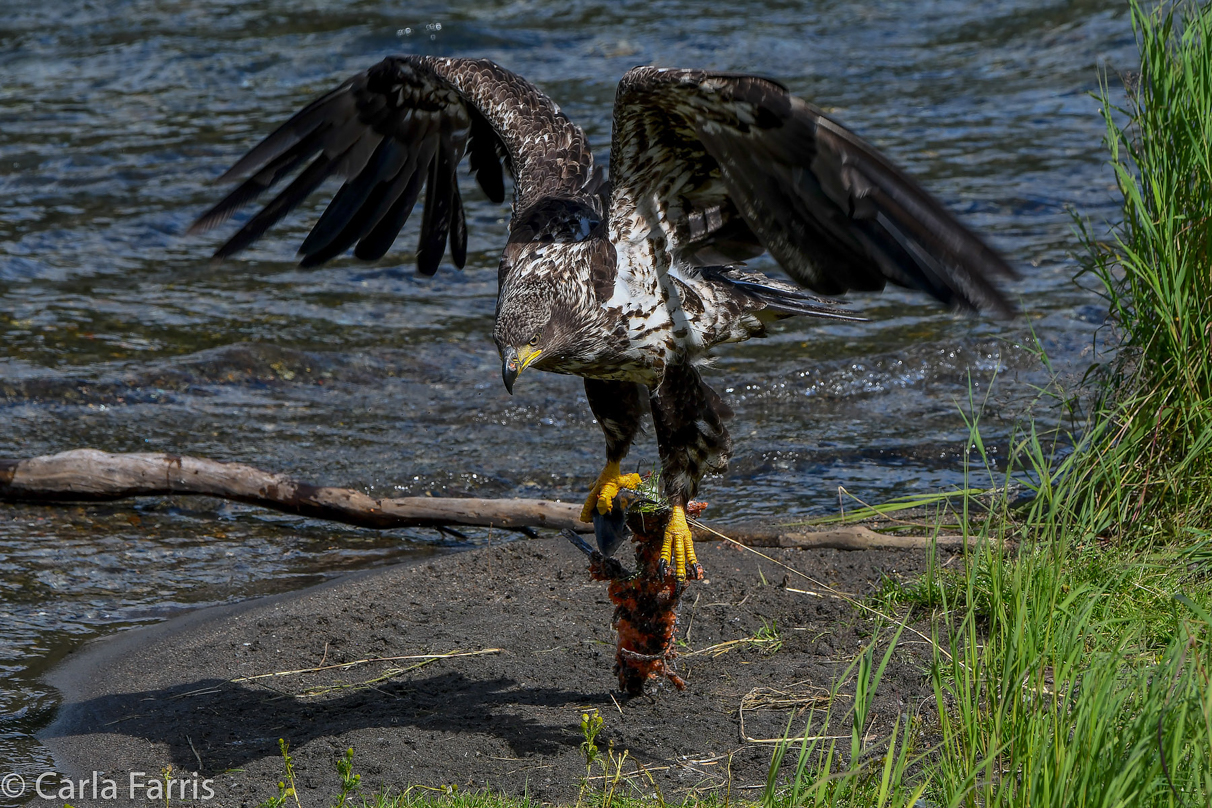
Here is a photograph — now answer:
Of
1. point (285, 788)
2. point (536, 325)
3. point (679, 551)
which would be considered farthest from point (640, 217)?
point (285, 788)

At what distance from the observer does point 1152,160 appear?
4324 millimetres

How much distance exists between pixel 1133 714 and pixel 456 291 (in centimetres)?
689

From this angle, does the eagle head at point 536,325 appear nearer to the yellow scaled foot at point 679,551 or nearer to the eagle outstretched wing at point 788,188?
the eagle outstretched wing at point 788,188

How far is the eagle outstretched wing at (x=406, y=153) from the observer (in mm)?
4758

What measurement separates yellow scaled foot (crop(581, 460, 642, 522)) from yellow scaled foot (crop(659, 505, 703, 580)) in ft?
0.79

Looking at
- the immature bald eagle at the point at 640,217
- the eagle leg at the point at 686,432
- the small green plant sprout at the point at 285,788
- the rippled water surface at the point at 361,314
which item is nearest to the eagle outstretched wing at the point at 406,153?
the immature bald eagle at the point at 640,217

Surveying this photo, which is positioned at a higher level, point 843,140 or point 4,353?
point 843,140

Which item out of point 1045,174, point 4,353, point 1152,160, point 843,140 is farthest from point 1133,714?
point 1045,174

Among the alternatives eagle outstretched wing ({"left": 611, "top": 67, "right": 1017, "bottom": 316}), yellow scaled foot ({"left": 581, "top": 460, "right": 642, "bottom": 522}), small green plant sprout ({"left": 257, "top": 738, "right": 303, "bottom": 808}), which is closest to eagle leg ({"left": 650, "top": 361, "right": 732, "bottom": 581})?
yellow scaled foot ({"left": 581, "top": 460, "right": 642, "bottom": 522})

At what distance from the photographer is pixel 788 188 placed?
3707 mm

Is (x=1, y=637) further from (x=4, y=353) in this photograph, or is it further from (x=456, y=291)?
(x=456, y=291)

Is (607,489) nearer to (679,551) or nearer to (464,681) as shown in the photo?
(679,551)

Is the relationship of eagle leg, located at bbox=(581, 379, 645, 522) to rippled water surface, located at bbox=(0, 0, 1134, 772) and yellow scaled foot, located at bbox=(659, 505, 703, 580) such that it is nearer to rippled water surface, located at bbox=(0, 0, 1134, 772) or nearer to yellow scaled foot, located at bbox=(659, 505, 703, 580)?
yellow scaled foot, located at bbox=(659, 505, 703, 580)

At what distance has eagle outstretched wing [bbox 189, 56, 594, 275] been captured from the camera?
4.76 m
